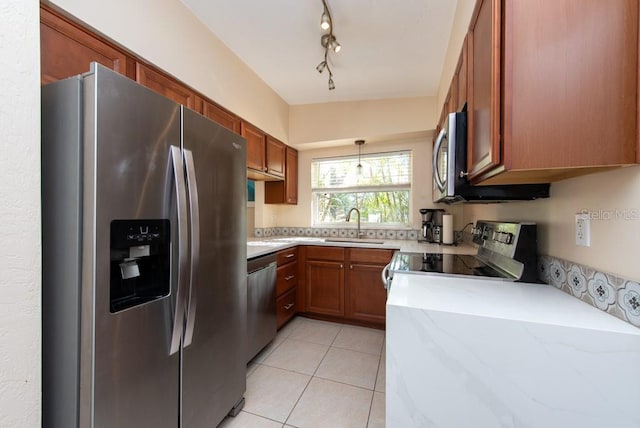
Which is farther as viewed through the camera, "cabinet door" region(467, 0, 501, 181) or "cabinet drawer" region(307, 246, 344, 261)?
"cabinet drawer" region(307, 246, 344, 261)

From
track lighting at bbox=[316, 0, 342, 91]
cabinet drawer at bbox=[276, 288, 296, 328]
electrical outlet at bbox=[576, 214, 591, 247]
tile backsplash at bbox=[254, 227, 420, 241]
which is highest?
track lighting at bbox=[316, 0, 342, 91]

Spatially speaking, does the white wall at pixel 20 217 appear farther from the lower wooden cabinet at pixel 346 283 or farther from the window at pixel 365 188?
the window at pixel 365 188

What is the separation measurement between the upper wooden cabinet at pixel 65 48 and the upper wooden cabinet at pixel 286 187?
6.52 feet

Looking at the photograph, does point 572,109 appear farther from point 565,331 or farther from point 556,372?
point 556,372

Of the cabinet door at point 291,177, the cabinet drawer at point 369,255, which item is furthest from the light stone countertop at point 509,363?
the cabinet door at point 291,177

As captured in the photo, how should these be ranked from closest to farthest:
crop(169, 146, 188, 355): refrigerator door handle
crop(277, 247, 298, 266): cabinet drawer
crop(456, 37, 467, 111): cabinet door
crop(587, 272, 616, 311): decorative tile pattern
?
1. crop(587, 272, 616, 311): decorative tile pattern
2. crop(169, 146, 188, 355): refrigerator door handle
3. crop(456, 37, 467, 111): cabinet door
4. crop(277, 247, 298, 266): cabinet drawer

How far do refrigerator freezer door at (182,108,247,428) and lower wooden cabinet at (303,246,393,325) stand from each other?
4.21 feet

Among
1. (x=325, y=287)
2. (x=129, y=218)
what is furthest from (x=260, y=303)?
(x=129, y=218)

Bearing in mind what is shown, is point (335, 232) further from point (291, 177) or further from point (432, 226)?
point (432, 226)

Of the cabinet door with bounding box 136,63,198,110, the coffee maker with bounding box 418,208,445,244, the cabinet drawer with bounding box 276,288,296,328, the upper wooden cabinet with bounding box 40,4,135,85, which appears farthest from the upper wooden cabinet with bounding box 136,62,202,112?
the coffee maker with bounding box 418,208,445,244

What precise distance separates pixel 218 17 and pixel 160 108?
131 centimetres

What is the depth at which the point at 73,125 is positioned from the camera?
0.80 meters

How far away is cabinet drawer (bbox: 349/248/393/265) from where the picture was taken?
2518mm

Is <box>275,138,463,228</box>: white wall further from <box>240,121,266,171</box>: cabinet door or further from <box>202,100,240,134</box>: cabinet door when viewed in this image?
<box>202,100,240,134</box>: cabinet door
